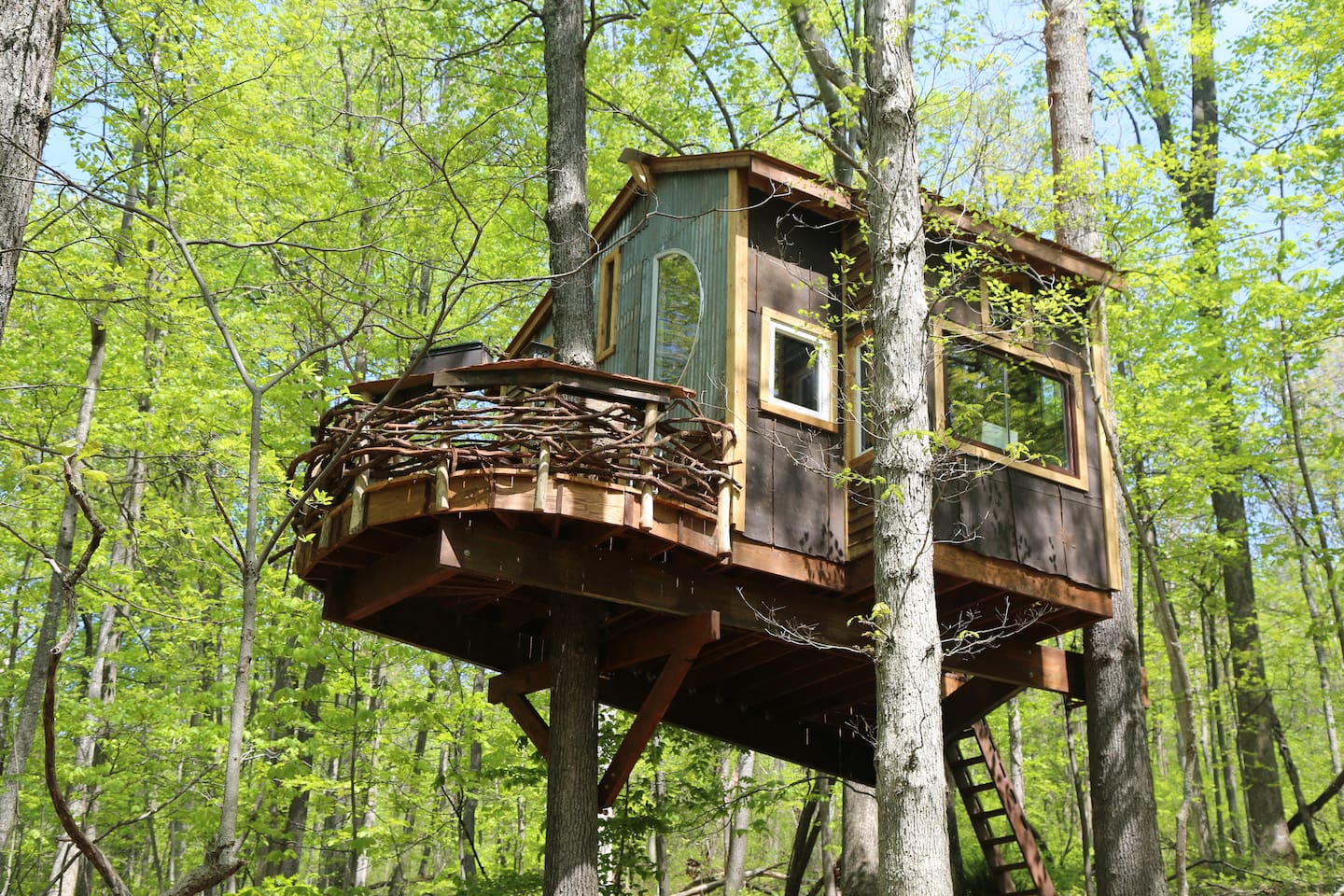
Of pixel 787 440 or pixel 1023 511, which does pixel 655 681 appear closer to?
Answer: pixel 787 440

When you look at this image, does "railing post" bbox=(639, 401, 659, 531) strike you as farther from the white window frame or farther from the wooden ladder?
the wooden ladder

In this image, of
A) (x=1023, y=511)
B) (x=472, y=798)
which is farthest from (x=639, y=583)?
(x=472, y=798)

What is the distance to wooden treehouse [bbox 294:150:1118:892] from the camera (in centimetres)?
849

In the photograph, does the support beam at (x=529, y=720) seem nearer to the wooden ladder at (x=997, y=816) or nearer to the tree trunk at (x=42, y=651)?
the wooden ladder at (x=997, y=816)

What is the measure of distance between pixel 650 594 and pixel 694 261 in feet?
11.1

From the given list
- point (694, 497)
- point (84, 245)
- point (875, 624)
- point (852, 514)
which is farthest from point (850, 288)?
point (84, 245)

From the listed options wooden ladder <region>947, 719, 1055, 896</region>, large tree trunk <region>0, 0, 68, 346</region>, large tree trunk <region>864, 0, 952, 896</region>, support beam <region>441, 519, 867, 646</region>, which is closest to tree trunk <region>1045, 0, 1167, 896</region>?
wooden ladder <region>947, 719, 1055, 896</region>

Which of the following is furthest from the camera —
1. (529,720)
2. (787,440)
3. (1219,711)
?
(1219,711)

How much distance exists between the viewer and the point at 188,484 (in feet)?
64.0

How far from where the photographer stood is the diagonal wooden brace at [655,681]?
358 inches

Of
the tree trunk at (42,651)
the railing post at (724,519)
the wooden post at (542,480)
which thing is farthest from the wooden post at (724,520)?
the tree trunk at (42,651)

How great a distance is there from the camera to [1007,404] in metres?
10.9

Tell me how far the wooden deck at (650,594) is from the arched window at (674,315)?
1.48 m

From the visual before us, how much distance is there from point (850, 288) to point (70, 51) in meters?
8.50
